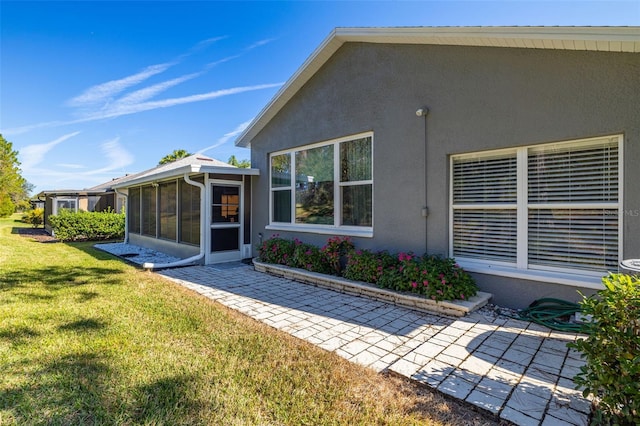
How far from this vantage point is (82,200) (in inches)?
950

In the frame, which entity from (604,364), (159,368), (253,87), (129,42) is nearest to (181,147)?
(253,87)

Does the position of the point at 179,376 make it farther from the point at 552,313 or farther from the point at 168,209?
the point at 168,209

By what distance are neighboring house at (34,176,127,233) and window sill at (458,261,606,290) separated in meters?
22.9

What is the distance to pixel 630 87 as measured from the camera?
3.87 metres

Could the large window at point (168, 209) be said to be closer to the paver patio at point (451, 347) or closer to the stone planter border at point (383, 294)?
the stone planter border at point (383, 294)

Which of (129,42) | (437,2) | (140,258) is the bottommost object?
(140,258)

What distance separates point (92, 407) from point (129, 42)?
1252cm

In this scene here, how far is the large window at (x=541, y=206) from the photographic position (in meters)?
4.21

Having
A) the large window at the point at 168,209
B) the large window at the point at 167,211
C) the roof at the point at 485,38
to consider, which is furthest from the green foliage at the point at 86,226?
the roof at the point at 485,38

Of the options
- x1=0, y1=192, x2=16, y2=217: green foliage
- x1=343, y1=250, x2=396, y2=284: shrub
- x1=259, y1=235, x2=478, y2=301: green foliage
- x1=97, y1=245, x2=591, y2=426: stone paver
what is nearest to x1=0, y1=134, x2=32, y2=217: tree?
x1=0, y1=192, x2=16, y2=217: green foliage

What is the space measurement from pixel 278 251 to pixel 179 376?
505 cm

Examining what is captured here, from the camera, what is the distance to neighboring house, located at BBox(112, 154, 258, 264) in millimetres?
8945

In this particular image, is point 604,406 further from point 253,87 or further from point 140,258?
point 253,87

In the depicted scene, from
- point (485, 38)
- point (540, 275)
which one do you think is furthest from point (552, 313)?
point (485, 38)
